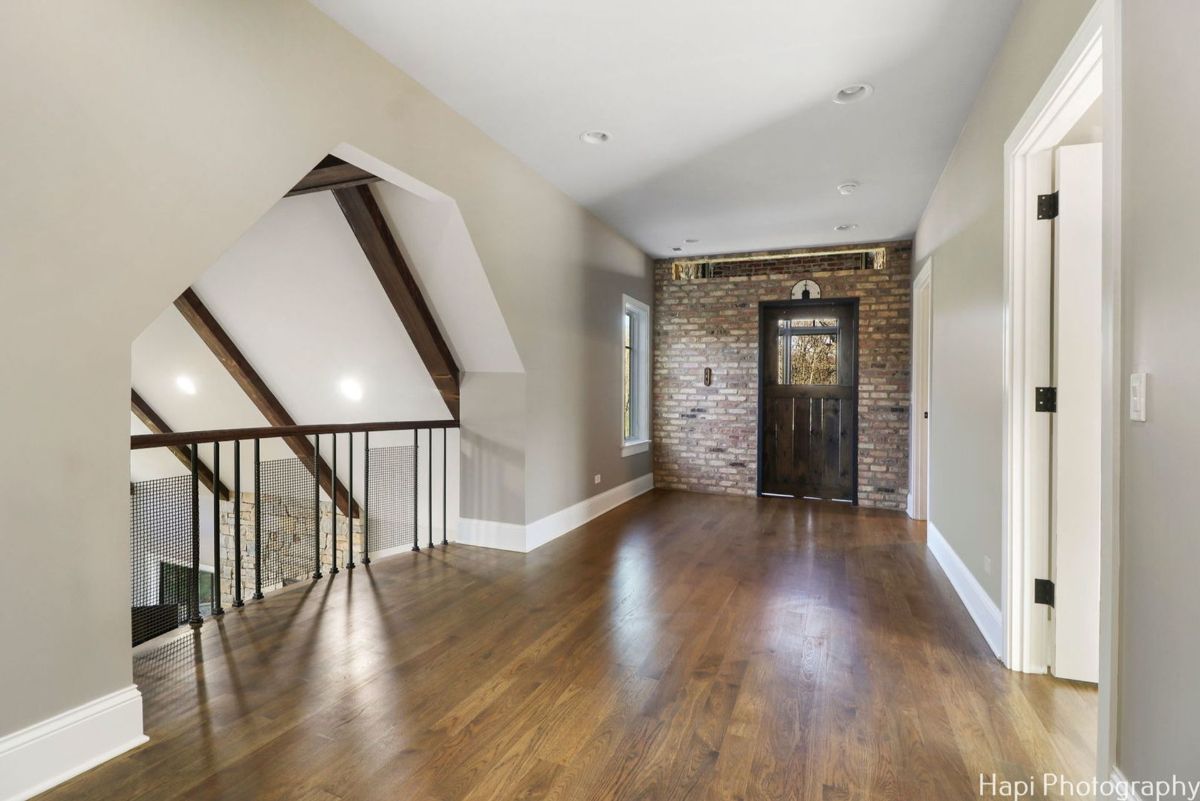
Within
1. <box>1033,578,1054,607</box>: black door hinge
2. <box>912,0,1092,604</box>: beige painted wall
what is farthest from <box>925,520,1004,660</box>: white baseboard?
<box>1033,578,1054,607</box>: black door hinge

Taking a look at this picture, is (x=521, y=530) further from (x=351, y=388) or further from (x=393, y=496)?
(x=351, y=388)

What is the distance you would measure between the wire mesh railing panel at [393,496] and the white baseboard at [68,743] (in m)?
2.18

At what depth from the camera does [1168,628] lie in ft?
4.02

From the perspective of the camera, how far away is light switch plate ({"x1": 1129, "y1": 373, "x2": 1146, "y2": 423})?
1323 mm

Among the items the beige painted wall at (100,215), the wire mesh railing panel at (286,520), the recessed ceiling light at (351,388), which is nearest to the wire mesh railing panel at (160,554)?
the beige painted wall at (100,215)

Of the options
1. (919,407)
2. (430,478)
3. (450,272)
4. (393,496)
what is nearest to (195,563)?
(393,496)

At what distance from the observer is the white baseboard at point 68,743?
1.53 meters

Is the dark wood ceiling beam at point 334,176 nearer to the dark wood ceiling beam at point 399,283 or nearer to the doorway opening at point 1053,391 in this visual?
the dark wood ceiling beam at point 399,283

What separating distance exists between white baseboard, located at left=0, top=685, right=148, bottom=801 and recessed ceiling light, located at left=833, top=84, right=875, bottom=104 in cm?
380

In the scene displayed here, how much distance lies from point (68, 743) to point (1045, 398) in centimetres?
345

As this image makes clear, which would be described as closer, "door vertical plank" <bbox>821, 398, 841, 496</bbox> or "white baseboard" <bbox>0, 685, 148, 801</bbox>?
"white baseboard" <bbox>0, 685, 148, 801</bbox>

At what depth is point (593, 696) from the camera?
2084 mm

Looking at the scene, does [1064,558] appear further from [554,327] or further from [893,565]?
[554,327]

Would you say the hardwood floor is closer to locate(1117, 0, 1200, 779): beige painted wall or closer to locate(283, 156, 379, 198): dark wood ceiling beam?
locate(1117, 0, 1200, 779): beige painted wall
